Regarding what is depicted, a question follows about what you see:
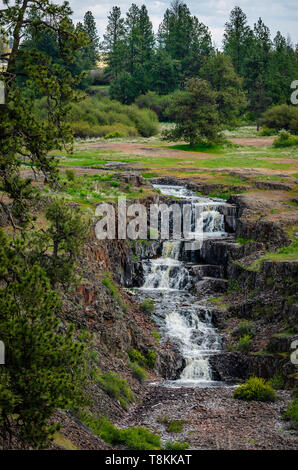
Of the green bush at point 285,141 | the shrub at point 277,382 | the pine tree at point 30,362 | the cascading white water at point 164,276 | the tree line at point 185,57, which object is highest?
the tree line at point 185,57

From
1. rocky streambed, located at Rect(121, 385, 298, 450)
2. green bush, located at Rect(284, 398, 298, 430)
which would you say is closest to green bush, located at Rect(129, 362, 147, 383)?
rocky streambed, located at Rect(121, 385, 298, 450)

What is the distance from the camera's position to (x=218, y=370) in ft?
78.8

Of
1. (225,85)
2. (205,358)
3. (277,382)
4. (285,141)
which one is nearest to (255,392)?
(277,382)

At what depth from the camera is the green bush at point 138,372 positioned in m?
21.8

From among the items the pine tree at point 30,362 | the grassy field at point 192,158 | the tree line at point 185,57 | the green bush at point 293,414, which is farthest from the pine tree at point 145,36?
the pine tree at point 30,362

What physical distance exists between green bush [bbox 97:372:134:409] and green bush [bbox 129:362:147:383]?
1492 mm

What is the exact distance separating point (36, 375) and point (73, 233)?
9270 mm

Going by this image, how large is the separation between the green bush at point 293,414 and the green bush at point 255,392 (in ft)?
3.73

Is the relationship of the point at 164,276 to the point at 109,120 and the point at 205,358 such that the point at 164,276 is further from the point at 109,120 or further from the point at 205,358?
the point at 109,120

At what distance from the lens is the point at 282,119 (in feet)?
260

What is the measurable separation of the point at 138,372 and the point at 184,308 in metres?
6.54

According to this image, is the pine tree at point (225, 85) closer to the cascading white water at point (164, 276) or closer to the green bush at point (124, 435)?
the cascading white water at point (164, 276)

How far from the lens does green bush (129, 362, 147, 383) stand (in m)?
21.8
